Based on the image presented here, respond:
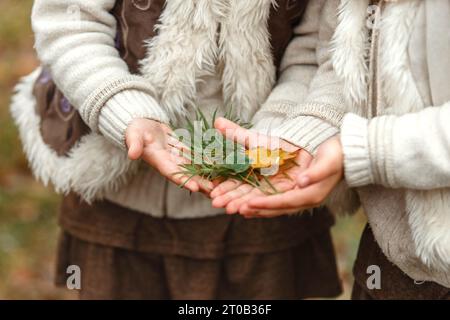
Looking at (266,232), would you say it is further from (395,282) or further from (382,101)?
(382,101)

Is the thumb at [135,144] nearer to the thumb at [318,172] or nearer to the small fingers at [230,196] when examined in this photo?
the small fingers at [230,196]

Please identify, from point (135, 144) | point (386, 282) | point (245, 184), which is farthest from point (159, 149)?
point (386, 282)

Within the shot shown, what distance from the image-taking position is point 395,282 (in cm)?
138

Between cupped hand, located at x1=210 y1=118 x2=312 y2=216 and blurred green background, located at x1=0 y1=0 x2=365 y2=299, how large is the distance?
4.53 ft

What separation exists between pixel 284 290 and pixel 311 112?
522 mm

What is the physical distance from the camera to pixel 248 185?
1249 millimetres

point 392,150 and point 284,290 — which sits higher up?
point 392,150

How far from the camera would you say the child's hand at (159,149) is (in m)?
1.25

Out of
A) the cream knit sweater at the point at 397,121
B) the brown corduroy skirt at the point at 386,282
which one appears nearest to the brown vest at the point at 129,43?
the cream knit sweater at the point at 397,121

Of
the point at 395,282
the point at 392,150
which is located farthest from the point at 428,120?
the point at 395,282

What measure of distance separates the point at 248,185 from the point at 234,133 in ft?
0.32

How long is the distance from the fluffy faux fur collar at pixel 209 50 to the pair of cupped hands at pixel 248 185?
100 mm

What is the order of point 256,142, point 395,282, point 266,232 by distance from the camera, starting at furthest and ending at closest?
point 266,232 < point 395,282 < point 256,142
